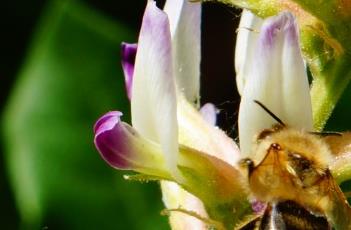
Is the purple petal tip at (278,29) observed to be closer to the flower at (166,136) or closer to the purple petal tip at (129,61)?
the flower at (166,136)

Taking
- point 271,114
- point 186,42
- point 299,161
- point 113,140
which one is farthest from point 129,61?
point 299,161

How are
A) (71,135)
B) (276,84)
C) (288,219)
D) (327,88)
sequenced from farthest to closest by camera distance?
(71,135) < (327,88) < (276,84) < (288,219)

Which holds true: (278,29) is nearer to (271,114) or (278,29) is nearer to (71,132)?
(271,114)

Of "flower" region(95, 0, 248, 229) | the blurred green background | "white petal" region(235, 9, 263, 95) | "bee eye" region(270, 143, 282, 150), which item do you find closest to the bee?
"bee eye" region(270, 143, 282, 150)

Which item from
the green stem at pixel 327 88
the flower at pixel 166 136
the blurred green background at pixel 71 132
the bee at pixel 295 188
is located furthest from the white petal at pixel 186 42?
the blurred green background at pixel 71 132

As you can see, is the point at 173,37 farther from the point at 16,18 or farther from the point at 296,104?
the point at 16,18

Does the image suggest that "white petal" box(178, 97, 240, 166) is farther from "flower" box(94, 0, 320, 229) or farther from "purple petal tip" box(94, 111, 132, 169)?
"purple petal tip" box(94, 111, 132, 169)
